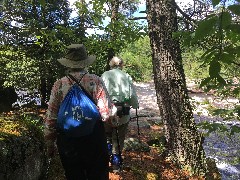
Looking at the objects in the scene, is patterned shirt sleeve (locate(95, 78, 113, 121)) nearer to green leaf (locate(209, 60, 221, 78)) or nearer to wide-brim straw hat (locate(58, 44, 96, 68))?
wide-brim straw hat (locate(58, 44, 96, 68))

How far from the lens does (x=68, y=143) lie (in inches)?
119

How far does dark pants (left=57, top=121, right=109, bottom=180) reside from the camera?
302cm

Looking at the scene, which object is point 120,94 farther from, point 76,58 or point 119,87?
point 76,58

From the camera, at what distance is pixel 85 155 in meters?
3.06

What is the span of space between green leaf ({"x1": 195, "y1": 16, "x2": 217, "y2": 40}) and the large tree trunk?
430 centimetres

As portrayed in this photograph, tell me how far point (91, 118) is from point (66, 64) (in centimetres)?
72

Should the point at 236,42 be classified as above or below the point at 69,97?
above

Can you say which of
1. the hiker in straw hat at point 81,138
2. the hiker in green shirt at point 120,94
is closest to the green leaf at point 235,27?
the hiker in straw hat at point 81,138

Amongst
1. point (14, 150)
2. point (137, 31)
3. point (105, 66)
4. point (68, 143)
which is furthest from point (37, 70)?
point (68, 143)

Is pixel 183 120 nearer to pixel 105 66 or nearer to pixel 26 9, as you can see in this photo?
pixel 105 66

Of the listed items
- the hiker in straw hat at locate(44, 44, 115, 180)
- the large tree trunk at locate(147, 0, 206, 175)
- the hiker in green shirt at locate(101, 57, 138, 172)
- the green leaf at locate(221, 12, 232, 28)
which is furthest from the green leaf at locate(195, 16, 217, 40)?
the large tree trunk at locate(147, 0, 206, 175)

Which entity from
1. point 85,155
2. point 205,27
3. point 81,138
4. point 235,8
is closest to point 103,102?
point 81,138

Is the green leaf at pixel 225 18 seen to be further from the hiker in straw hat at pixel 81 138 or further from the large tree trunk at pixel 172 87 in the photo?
the large tree trunk at pixel 172 87

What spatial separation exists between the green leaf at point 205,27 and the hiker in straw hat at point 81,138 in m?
1.82
